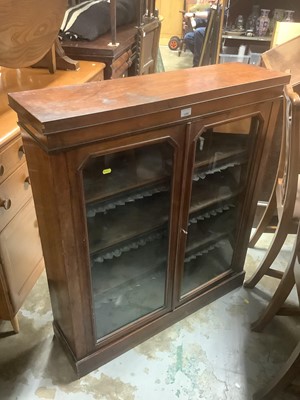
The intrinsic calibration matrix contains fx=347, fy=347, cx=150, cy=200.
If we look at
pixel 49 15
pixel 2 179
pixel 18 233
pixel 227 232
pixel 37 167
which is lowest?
pixel 227 232

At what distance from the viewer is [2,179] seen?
119 centimetres

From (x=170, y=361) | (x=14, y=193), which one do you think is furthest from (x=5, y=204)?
(x=170, y=361)

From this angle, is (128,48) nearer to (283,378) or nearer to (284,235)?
(284,235)

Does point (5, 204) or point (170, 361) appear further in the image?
point (170, 361)

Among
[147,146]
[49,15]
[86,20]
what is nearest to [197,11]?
[86,20]

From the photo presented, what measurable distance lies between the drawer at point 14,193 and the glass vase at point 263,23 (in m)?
2.37

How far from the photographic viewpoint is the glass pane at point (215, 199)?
134cm

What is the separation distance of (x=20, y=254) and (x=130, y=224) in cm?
49

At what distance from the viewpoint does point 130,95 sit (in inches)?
40.6

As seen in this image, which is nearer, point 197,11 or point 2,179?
point 2,179

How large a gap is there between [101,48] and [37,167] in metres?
1.12

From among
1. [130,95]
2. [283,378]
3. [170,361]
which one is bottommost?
[170,361]

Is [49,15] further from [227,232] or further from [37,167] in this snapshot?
[227,232]

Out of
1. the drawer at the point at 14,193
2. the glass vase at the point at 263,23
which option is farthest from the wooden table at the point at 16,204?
the glass vase at the point at 263,23
